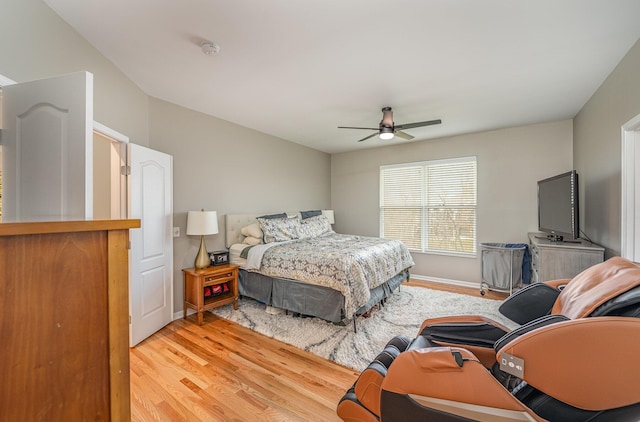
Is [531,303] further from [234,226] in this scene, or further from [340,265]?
[234,226]

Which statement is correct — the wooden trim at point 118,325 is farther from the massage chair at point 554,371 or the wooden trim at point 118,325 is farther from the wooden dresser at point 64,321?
the massage chair at point 554,371

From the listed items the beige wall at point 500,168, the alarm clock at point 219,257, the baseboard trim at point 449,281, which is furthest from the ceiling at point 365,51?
the baseboard trim at point 449,281

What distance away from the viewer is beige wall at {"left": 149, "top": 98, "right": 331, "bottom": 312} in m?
3.15

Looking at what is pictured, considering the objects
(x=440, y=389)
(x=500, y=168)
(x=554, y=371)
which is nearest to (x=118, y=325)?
(x=440, y=389)

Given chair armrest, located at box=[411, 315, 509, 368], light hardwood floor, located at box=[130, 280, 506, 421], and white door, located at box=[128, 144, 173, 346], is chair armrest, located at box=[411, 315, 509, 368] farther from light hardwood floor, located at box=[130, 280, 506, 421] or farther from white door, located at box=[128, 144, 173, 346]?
white door, located at box=[128, 144, 173, 346]

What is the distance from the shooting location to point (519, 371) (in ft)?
2.85

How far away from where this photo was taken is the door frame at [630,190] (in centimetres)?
211

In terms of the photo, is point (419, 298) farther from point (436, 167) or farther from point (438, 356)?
point (438, 356)

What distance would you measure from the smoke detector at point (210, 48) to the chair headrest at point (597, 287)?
8.88 ft

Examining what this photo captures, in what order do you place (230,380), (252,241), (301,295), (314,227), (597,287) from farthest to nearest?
(314,227) < (252,241) < (301,295) < (230,380) < (597,287)

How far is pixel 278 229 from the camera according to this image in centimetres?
385

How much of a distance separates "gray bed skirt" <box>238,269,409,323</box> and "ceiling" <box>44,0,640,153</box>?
2.23 meters

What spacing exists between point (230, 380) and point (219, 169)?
2.69 metres

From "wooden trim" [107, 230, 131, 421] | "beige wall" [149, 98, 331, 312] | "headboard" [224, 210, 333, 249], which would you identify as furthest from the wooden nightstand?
"wooden trim" [107, 230, 131, 421]
